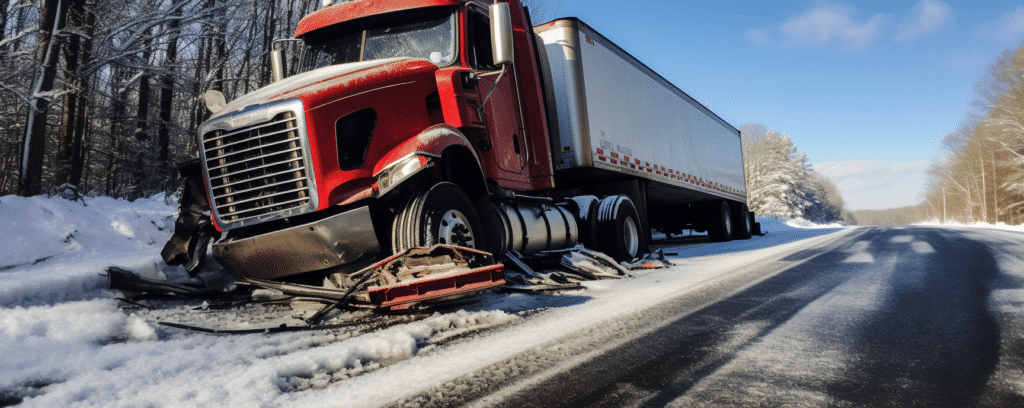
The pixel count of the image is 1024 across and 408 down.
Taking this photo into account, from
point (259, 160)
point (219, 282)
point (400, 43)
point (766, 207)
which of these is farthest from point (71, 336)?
point (766, 207)

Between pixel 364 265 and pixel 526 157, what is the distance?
9.33 feet

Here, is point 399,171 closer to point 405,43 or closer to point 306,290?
point 306,290

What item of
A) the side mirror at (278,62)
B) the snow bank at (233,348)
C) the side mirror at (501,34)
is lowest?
the snow bank at (233,348)

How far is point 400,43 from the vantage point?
18.7 feet

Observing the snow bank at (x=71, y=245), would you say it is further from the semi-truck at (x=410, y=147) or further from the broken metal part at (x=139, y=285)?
the semi-truck at (x=410, y=147)

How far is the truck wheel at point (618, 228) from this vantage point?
8.16 metres

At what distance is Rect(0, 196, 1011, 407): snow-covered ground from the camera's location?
2330mm

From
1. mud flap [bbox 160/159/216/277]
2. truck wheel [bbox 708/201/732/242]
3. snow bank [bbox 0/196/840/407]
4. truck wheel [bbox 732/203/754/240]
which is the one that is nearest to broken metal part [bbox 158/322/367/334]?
snow bank [bbox 0/196/840/407]

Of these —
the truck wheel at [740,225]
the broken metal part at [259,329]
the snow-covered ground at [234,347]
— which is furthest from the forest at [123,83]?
the truck wheel at [740,225]

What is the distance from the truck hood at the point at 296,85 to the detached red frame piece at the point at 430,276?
163cm

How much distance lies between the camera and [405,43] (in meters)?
5.69

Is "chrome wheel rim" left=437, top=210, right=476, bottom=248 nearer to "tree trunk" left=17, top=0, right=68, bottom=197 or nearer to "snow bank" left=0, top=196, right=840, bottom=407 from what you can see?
"snow bank" left=0, top=196, right=840, bottom=407

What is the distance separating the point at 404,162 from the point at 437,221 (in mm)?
564

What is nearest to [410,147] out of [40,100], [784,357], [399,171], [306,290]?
[399,171]
